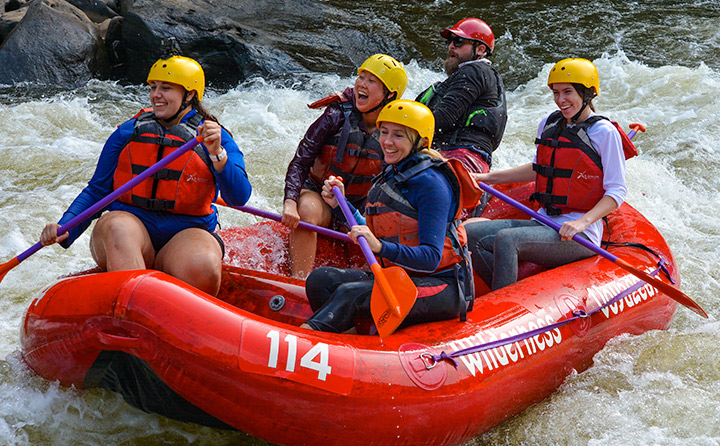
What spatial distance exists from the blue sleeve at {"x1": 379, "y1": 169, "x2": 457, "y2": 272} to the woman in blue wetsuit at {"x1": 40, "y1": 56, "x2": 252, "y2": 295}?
821 millimetres

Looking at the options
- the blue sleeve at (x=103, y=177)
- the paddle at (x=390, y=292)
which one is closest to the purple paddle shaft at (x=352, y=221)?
the paddle at (x=390, y=292)

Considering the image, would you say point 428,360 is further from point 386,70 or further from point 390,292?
point 386,70

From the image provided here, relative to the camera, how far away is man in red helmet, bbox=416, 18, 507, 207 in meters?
4.39

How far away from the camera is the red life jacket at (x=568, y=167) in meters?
3.74

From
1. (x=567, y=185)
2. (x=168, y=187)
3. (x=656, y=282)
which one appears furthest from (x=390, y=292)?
(x=656, y=282)

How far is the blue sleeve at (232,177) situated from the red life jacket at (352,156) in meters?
0.69

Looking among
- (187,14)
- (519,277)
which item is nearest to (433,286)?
(519,277)

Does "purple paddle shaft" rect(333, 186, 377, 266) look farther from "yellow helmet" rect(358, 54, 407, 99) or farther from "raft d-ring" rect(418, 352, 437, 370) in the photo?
"yellow helmet" rect(358, 54, 407, 99)

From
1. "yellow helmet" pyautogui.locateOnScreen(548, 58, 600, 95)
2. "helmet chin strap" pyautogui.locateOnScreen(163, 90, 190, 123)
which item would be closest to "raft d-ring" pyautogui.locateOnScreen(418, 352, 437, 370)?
"helmet chin strap" pyautogui.locateOnScreen(163, 90, 190, 123)

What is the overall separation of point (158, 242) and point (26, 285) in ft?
6.24

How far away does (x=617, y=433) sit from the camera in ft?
11.1

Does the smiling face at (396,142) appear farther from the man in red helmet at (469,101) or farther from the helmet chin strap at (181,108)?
the man in red helmet at (469,101)

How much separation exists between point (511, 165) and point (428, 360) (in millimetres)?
4412

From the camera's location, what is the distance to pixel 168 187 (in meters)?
3.24
